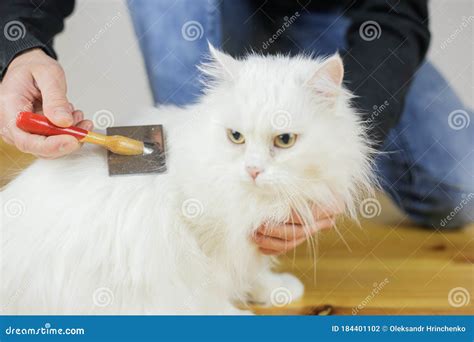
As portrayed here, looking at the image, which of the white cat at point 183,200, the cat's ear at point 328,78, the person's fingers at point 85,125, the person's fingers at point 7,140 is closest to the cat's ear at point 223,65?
the white cat at point 183,200

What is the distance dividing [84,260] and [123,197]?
0.39 feet

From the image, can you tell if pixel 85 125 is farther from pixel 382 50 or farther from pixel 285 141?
pixel 382 50

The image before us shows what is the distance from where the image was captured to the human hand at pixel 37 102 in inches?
31.4

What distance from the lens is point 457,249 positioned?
1.07 m

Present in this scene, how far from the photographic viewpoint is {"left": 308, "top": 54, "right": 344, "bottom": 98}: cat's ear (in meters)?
0.71

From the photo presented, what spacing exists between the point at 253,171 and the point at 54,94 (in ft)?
1.17

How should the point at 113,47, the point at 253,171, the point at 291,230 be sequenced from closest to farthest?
1. the point at 253,171
2. the point at 291,230
3. the point at 113,47

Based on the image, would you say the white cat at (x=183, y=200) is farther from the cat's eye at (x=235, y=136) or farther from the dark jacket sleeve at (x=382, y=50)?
the dark jacket sleeve at (x=382, y=50)

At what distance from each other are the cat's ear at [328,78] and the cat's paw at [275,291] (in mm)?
438

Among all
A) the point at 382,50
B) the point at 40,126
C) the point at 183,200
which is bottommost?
the point at 183,200

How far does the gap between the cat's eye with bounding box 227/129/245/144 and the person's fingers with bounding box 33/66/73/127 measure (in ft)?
0.84

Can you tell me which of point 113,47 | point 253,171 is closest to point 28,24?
point 113,47

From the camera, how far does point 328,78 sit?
0.74 metres

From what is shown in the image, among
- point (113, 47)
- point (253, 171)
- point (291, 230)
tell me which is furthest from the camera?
point (113, 47)
